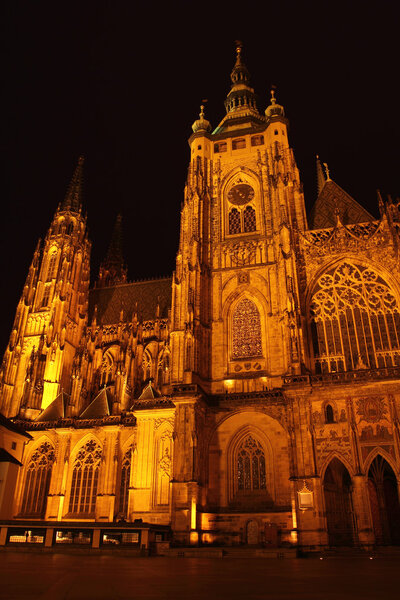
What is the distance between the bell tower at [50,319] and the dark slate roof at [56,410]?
3.63 feet

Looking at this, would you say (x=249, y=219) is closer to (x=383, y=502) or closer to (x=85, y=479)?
(x=383, y=502)

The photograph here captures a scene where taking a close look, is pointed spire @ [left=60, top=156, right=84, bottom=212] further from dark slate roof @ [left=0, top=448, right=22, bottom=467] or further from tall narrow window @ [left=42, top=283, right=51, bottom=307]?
dark slate roof @ [left=0, top=448, right=22, bottom=467]

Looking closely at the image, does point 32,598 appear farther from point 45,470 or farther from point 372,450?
point 45,470

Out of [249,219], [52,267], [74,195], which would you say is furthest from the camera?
[74,195]

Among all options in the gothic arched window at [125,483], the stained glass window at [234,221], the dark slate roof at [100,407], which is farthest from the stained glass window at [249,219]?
the gothic arched window at [125,483]

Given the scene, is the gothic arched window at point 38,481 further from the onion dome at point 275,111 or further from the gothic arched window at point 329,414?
the onion dome at point 275,111

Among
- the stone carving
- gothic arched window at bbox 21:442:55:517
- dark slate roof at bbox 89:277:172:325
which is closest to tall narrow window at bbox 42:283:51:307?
dark slate roof at bbox 89:277:172:325

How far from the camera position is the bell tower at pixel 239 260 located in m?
31.1

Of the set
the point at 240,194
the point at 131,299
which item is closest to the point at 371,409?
the point at 240,194

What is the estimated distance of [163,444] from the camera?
31641mm

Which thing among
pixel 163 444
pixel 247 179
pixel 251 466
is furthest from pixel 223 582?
pixel 247 179

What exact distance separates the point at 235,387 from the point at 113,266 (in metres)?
38.3

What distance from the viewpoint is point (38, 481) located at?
115 feet

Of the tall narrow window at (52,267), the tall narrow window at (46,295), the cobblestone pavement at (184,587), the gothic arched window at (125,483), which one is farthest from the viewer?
the tall narrow window at (52,267)
